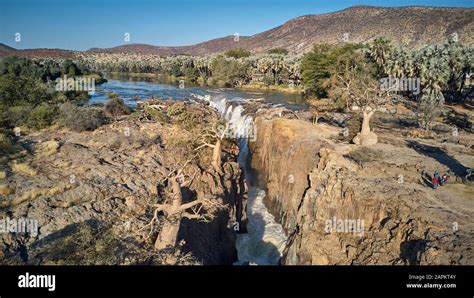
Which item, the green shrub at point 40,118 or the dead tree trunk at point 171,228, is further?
the green shrub at point 40,118

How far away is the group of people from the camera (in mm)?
14984

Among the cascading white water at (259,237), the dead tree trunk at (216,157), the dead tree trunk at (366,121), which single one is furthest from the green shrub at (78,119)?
the dead tree trunk at (366,121)

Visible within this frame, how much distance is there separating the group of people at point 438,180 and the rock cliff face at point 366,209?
27cm

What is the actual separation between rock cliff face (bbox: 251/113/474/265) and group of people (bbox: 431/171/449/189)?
265 millimetres

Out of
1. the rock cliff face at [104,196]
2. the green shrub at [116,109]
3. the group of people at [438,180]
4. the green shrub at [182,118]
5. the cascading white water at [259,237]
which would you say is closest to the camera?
the rock cliff face at [104,196]

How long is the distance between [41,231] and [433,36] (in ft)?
442

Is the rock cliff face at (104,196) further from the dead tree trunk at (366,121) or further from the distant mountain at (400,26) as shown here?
the distant mountain at (400,26)

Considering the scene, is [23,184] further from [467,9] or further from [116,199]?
[467,9]

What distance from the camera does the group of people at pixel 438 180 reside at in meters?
15.0

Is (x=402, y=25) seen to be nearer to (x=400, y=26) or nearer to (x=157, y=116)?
(x=400, y=26)

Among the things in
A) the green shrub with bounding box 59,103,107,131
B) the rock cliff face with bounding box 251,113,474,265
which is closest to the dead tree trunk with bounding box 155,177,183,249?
the rock cliff face with bounding box 251,113,474,265

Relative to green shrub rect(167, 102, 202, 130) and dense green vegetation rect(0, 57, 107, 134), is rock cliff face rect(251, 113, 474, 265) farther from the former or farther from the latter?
dense green vegetation rect(0, 57, 107, 134)

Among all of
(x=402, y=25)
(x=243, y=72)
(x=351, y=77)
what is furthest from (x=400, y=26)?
Result: (x=351, y=77)

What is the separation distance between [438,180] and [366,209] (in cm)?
385
